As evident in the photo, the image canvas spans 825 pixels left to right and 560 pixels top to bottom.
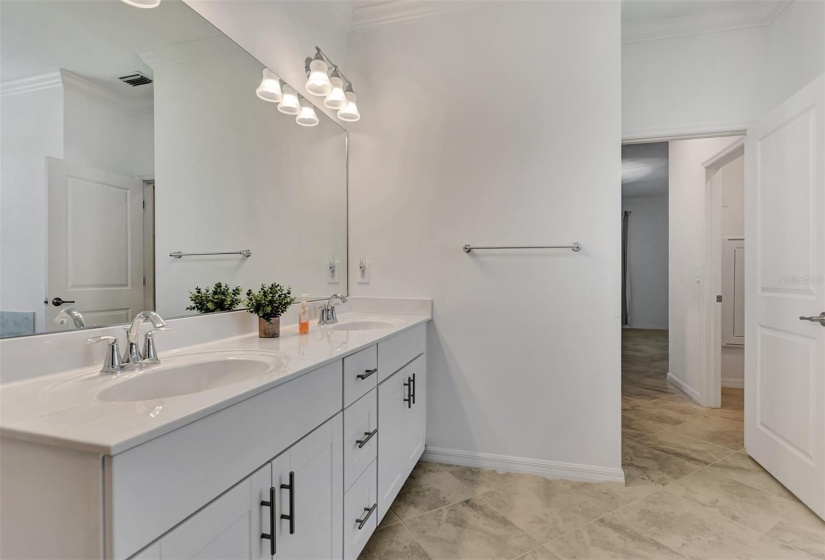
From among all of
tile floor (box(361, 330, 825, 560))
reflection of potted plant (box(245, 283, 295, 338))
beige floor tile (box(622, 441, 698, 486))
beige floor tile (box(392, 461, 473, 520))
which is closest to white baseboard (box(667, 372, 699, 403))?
tile floor (box(361, 330, 825, 560))

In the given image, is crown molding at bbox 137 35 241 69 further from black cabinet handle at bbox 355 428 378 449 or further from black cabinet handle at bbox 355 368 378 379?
black cabinet handle at bbox 355 428 378 449

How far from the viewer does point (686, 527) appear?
162cm

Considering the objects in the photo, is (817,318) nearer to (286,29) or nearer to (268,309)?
(268,309)

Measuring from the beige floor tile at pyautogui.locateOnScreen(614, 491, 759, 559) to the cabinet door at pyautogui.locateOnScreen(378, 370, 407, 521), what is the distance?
3.24 ft

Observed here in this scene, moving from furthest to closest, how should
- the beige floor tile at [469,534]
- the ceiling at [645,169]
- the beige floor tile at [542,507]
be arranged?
the ceiling at [645,169], the beige floor tile at [542,507], the beige floor tile at [469,534]

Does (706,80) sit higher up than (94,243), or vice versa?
(706,80)

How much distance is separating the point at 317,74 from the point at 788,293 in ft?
8.32

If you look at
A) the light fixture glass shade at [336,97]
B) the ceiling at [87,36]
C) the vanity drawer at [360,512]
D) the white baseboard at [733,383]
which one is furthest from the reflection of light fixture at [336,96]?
the white baseboard at [733,383]

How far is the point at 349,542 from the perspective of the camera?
125 cm

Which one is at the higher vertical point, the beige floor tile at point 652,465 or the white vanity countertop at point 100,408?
the white vanity countertop at point 100,408

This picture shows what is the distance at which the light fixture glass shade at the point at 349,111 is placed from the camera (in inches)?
83.0

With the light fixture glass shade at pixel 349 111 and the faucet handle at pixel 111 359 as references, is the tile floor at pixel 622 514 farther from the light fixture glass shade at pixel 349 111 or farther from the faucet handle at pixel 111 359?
the light fixture glass shade at pixel 349 111

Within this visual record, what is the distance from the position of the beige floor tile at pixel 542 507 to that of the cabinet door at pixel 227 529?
121 cm

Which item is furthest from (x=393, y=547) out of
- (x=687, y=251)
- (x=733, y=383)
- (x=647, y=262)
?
(x=647, y=262)
